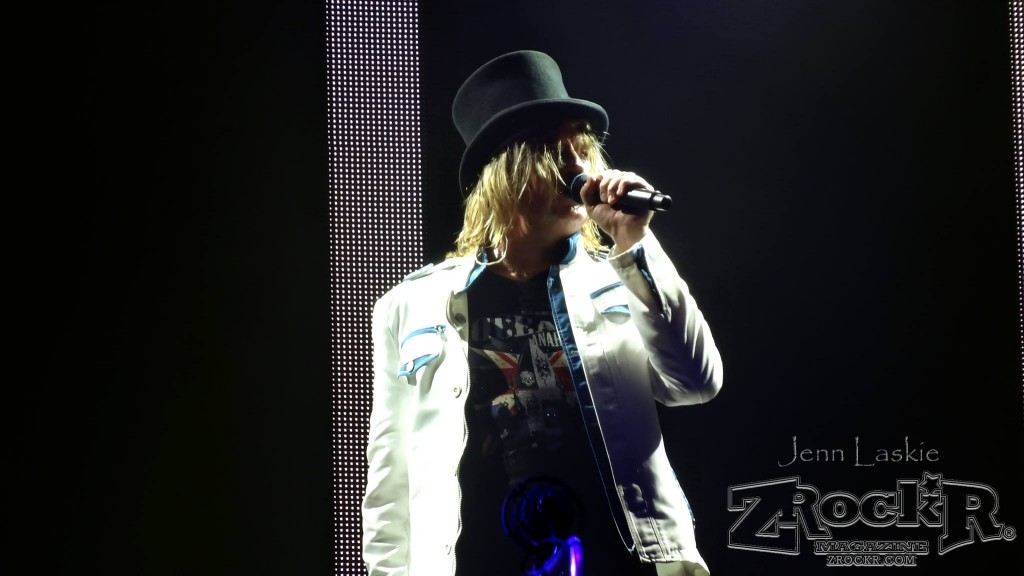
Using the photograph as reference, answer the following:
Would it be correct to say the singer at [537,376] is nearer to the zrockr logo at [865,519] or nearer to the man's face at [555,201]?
the man's face at [555,201]

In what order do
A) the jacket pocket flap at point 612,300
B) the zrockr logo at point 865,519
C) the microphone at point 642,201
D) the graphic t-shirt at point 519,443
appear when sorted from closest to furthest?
the microphone at point 642,201, the graphic t-shirt at point 519,443, the jacket pocket flap at point 612,300, the zrockr logo at point 865,519

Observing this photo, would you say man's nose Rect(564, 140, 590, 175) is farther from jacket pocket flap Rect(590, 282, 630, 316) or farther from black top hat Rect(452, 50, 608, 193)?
jacket pocket flap Rect(590, 282, 630, 316)

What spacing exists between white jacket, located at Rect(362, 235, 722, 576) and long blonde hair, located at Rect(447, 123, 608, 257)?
0.34ft

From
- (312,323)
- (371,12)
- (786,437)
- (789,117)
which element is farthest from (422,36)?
(786,437)

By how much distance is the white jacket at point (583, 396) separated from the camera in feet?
5.82

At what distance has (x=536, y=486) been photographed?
→ 176 centimetres

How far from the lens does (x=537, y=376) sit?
180 centimetres

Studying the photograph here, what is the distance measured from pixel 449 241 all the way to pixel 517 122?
0.39 m

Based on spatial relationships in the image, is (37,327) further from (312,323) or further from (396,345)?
(396,345)

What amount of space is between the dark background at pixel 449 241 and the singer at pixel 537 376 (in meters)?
0.28

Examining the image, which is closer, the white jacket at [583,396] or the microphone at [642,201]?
the microphone at [642,201]

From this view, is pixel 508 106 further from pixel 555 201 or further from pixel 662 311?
pixel 662 311

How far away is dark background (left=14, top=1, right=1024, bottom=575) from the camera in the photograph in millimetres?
2158

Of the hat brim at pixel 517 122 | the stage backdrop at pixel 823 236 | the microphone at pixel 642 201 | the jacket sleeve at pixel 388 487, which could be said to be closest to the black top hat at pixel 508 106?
the hat brim at pixel 517 122
